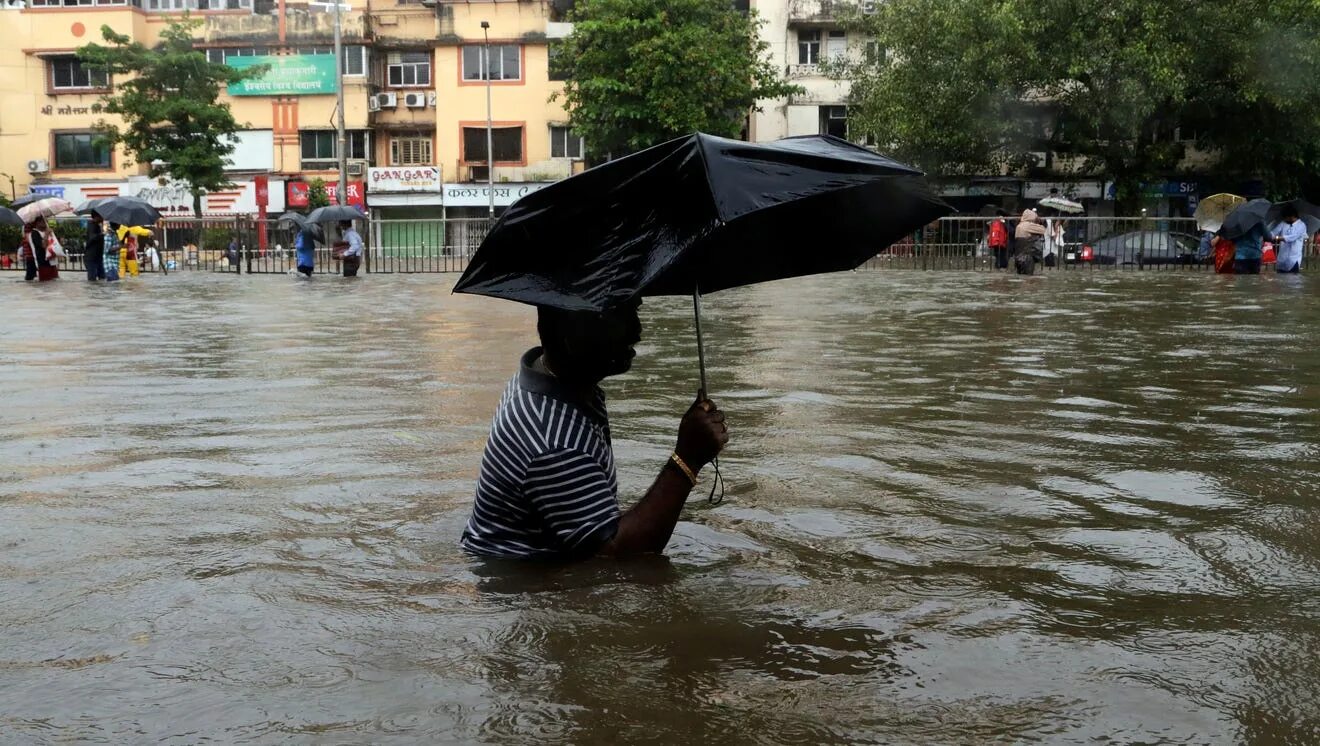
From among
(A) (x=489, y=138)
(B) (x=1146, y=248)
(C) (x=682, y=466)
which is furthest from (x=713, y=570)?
(A) (x=489, y=138)

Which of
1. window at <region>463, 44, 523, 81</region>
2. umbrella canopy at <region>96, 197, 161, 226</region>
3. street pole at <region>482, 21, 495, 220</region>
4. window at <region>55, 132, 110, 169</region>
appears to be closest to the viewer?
umbrella canopy at <region>96, 197, 161, 226</region>

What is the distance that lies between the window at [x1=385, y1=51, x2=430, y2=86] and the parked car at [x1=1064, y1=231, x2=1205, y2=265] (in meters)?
27.8

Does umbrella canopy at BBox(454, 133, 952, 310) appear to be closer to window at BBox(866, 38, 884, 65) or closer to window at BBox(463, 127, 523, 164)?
window at BBox(866, 38, 884, 65)

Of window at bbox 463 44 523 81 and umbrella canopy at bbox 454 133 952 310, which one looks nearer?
umbrella canopy at bbox 454 133 952 310

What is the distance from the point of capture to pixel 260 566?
438cm

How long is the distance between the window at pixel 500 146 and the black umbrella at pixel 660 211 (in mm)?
44658

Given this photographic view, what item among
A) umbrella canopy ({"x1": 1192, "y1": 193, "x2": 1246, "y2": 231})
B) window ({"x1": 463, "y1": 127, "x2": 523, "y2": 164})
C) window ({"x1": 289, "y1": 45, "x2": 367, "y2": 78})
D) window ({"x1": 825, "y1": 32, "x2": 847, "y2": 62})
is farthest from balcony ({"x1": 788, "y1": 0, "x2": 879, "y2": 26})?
umbrella canopy ({"x1": 1192, "y1": 193, "x2": 1246, "y2": 231})

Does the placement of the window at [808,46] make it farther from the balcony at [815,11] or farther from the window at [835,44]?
the balcony at [815,11]

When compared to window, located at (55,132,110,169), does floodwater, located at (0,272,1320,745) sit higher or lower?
lower

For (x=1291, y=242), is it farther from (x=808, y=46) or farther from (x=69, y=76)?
(x=69, y=76)

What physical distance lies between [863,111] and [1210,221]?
14.3 metres

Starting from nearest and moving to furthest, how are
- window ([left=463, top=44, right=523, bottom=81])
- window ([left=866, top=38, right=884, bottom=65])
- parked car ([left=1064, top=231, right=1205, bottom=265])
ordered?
parked car ([left=1064, top=231, right=1205, bottom=265]), window ([left=866, top=38, right=884, bottom=65]), window ([left=463, top=44, right=523, bottom=81])

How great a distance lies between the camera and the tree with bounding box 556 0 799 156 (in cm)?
3931

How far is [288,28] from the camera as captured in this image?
47.8 meters
